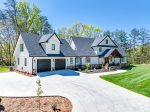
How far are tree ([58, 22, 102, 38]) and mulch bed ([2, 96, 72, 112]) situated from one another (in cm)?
4963

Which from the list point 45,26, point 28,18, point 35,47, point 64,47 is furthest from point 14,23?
point 35,47

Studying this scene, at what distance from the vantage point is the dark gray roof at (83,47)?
1504 inches

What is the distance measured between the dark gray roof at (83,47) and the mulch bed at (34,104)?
75.4ft

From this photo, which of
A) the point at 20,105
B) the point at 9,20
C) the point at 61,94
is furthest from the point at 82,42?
the point at 20,105

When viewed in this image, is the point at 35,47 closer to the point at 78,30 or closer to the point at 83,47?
the point at 83,47

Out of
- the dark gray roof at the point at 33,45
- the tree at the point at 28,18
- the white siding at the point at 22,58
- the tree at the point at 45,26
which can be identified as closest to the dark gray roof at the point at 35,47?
the dark gray roof at the point at 33,45

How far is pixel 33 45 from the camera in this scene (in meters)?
31.2

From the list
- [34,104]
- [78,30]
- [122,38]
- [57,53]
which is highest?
[78,30]

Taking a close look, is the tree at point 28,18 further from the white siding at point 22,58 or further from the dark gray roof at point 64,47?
the white siding at point 22,58

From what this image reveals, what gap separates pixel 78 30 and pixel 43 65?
3675cm

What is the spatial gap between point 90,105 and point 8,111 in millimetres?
5622

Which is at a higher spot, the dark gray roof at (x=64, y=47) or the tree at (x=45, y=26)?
Result: the tree at (x=45, y=26)

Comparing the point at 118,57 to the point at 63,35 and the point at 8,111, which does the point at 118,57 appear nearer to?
the point at 63,35

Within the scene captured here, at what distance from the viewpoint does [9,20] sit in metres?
46.7
